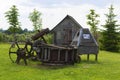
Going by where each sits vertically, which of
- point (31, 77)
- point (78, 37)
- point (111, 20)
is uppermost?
point (111, 20)

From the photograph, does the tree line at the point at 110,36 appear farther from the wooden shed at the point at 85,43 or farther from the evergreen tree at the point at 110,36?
the wooden shed at the point at 85,43

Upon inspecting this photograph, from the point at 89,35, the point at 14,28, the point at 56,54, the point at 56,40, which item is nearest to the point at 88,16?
the point at 14,28

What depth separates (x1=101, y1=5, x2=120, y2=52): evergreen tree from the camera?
181ft

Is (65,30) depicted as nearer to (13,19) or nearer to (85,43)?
(85,43)

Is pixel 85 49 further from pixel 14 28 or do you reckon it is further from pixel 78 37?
pixel 14 28

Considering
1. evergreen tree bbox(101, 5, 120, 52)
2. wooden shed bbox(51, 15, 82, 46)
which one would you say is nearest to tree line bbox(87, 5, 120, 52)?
evergreen tree bbox(101, 5, 120, 52)

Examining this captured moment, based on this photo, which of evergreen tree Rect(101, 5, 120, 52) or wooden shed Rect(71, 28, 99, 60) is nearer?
wooden shed Rect(71, 28, 99, 60)

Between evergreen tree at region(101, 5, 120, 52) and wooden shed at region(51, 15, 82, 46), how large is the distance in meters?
17.4

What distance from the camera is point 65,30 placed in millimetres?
39969

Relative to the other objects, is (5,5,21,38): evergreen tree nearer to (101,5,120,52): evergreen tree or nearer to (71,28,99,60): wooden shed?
(101,5,120,52): evergreen tree

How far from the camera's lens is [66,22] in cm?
3941

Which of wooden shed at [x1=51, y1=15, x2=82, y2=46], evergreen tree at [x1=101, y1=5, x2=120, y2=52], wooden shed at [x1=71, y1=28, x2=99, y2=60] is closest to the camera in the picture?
wooden shed at [x1=71, y1=28, x2=99, y2=60]

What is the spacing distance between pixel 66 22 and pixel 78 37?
40.8ft

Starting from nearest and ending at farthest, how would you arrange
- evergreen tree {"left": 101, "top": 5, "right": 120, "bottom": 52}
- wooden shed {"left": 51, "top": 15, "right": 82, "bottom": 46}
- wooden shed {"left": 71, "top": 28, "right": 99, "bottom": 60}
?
wooden shed {"left": 71, "top": 28, "right": 99, "bottom": 60} < wooden shed {"left": 51, "top": 15, "right": 82, "bottom": 46} < evergreen tree {"left": 101, "top": 5, "right": 120, "bottom": 52}
